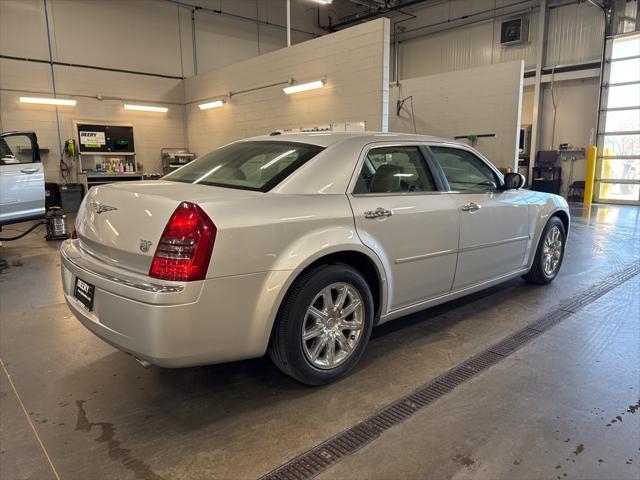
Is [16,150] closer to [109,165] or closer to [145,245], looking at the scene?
[145,245]

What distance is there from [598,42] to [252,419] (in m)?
14.9

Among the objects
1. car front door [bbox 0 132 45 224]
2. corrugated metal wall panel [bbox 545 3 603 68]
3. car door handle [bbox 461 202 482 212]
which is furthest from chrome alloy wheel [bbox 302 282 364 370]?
corrugated metal wall panel [bbox 545 3 603 68]

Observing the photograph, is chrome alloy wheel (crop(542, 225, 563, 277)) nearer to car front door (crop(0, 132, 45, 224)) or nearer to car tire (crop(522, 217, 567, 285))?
car tire (crop(522, 217, 567, 285))

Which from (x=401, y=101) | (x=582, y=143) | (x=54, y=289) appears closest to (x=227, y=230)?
(x=54, y=289)

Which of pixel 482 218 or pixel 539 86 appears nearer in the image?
pixel 482 218

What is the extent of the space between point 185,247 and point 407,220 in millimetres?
1344

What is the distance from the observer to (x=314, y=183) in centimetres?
235

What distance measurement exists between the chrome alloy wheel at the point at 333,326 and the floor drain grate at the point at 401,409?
1.29ft

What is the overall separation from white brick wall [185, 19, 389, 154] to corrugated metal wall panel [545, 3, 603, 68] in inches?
343

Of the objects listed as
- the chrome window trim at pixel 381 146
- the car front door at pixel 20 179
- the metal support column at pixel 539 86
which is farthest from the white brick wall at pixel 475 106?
the car front door at pixel 20 179

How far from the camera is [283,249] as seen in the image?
6.85 feet

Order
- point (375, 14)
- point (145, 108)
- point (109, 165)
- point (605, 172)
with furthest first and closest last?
point (375, 14) → point (605, 172) → point (145, 108) → point (109, 165)

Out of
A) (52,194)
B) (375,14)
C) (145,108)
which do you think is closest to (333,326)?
(52,194)

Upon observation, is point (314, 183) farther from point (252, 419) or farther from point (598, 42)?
point (598, 42)
